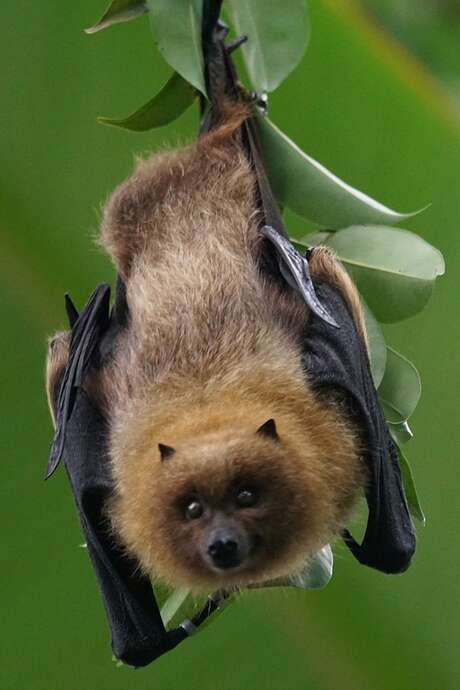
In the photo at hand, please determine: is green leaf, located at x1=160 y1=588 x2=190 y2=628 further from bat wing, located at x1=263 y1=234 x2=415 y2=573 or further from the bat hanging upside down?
bat wing, located at x1=263 y1=234 x2=415 y2=573

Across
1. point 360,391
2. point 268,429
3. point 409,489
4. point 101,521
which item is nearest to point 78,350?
point 101,521

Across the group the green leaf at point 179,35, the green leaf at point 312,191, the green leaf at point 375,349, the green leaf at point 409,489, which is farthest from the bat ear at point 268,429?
the green leaf at point 179,35

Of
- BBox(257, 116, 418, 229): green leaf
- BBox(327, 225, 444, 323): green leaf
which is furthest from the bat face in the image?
BBox(257, 116, 418, 229): green leaf

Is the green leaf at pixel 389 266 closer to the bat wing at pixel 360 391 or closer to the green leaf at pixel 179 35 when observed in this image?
the bat wing at pixel 360 391

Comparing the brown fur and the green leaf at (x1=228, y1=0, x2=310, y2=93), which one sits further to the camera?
the green leaf at (x1=228, y1=0, x2=310, y2=93)

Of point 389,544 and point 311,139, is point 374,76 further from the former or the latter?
point 389,544

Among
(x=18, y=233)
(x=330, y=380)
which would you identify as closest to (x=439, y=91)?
(x=18, y=233)
